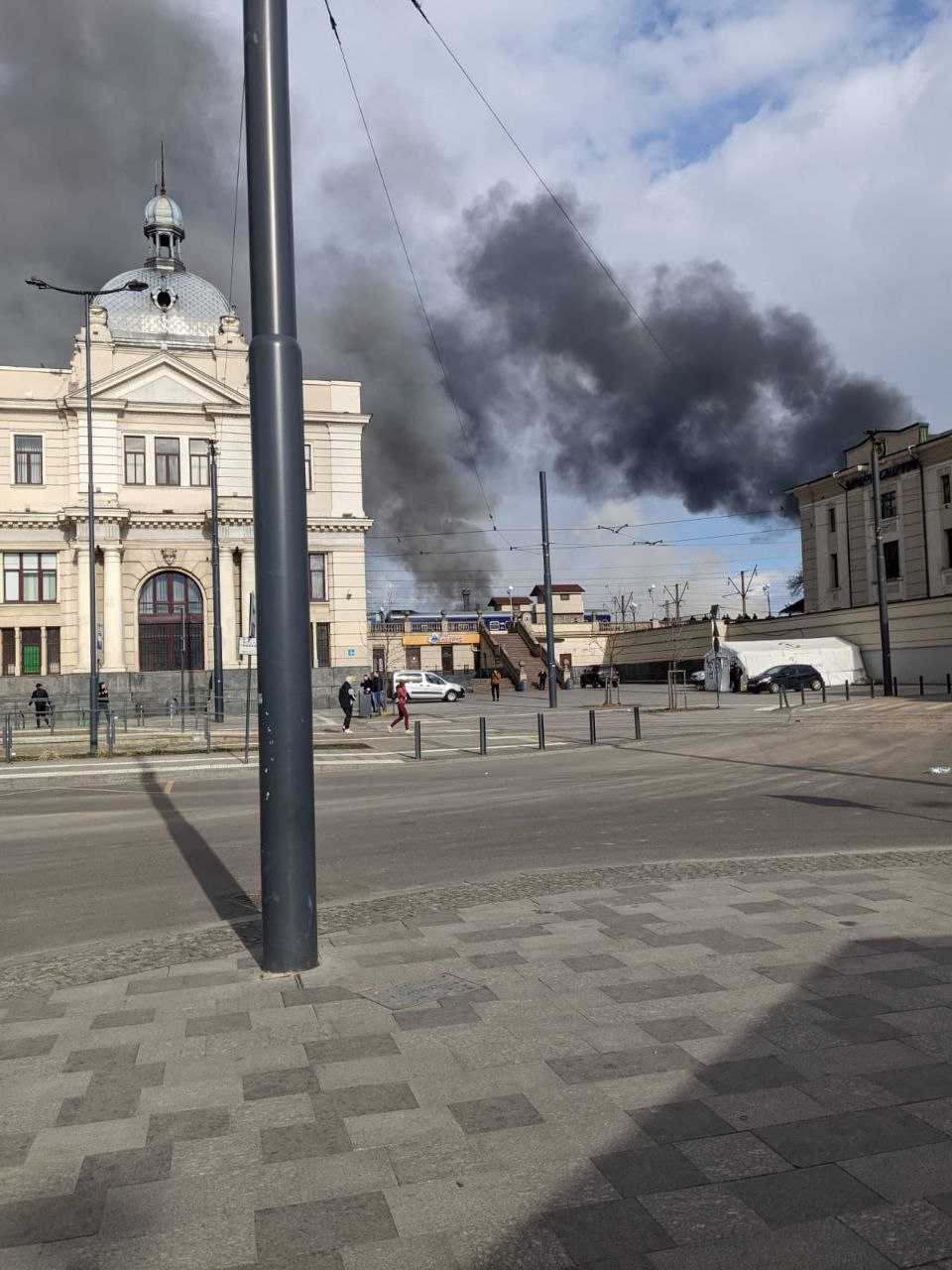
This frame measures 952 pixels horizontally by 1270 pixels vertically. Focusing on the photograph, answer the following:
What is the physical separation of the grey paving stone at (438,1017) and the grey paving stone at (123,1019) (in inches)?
46.5

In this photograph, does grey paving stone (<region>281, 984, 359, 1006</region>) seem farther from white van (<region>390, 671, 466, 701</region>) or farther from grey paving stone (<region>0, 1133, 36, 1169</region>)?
white van (<region>390, 671, 466, 701</region>)

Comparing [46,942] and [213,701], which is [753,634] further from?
[46,942]

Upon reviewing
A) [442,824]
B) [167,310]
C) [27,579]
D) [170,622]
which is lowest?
[442,824]

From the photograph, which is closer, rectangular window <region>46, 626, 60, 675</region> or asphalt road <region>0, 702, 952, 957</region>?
asphalt road <region>0, 702, 952, 957</region>

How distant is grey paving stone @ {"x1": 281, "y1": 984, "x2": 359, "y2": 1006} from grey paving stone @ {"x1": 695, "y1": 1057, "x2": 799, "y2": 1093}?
183 cm

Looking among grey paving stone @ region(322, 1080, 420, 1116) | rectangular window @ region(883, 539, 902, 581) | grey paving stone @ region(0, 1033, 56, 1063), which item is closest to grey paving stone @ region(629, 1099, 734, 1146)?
grey paving stone @ region(322, 1080, 420, 1116)

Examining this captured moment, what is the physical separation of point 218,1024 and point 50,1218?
1655 mm

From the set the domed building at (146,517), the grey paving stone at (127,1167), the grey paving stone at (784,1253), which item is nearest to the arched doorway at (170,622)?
the domed building at (146,517)

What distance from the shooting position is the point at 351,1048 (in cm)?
434

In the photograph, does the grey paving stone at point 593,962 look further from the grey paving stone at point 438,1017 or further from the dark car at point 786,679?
the dark car at point 786,679

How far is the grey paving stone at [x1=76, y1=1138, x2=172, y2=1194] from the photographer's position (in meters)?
3.27

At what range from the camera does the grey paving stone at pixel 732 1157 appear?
3.23 metres

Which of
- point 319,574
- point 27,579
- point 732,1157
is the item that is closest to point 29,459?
point 27,579

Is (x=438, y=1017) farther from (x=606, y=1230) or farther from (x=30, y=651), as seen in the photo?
(x=30, y=651)
